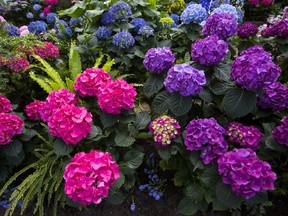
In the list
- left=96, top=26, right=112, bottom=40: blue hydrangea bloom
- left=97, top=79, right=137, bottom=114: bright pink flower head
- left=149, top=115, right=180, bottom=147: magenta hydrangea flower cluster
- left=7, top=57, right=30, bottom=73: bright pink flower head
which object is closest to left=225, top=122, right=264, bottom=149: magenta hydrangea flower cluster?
left=149, top=115, right=180, bottom=147: magenta hydrangea flower cluster

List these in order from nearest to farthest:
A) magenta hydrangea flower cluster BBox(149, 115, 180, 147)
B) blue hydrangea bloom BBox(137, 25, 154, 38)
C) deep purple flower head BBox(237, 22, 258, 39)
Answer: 1. magenta hydrangea flower cluster BBox(149, 115, 180, 147)
2. deep purple flower head BBox(237, 22, 258, 39)
3. blue hydrangea bloom BBox(137, 25, 154, 38)

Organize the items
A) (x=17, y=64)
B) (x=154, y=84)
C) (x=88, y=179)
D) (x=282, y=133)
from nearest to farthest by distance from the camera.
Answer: (x=88, y=179), (x=282, y=133), (x=154, y=84), (x=17, y=64)

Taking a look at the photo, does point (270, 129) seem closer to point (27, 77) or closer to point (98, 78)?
point (98, 78)

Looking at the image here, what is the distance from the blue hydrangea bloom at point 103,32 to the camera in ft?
9.92

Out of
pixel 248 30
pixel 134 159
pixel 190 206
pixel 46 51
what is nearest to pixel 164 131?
pixel 134 159

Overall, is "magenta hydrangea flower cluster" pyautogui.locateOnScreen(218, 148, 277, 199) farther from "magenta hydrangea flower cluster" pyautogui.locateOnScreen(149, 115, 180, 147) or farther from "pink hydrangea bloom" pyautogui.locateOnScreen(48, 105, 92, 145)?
"pink hydrangea bloom" pyautogui.locateOnScreen(48, 105, 92, 145)

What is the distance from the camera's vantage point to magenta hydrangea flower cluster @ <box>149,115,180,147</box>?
1.93 metres

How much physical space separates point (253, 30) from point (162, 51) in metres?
1.18

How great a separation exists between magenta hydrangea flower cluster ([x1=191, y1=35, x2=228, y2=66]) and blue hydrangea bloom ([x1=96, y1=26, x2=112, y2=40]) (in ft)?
4.09

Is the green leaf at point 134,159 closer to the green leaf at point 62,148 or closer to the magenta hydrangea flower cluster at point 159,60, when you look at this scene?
the green leaf at point 62,148

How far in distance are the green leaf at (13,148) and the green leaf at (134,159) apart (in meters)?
0.79

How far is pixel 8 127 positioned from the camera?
6.68 feet

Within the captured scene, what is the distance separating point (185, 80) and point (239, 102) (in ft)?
1.36

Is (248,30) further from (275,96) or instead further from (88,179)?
(88,179)
